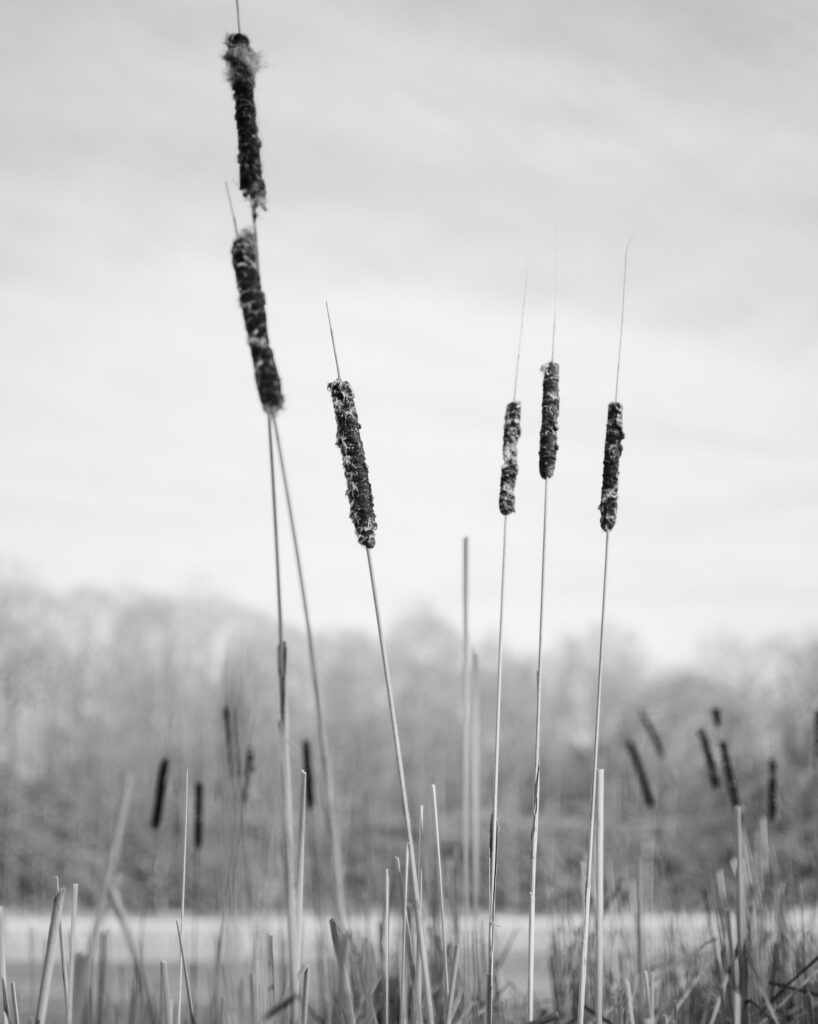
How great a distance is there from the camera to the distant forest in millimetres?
5848

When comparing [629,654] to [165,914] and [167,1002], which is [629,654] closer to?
[165,914]

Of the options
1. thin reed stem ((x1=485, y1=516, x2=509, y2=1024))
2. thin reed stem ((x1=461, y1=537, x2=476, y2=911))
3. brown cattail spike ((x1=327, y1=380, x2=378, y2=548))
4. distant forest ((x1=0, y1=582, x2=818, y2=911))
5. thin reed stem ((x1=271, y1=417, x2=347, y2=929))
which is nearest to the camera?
thin reed stem ((x1=271, y1=417, x2=347, y2=929))

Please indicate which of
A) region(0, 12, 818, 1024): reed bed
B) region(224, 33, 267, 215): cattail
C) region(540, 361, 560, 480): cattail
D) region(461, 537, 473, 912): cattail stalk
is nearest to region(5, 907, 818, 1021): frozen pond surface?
region(0, 12, 818, 1024): reed bed

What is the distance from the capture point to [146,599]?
1703 centimetres

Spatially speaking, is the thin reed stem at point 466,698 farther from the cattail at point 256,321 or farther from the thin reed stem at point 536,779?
the cattail at point 256,321

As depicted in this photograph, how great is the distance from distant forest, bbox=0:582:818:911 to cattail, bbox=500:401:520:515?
0.42m

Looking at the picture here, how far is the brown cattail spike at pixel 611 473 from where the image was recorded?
63.5 inches

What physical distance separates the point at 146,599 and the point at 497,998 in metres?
15.5

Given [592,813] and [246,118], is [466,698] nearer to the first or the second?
[592,813]

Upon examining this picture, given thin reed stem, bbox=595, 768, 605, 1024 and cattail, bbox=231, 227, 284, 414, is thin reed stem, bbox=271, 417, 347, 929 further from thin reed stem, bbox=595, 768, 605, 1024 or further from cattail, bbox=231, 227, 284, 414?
thin reed stem, bbox=595, 768, 605, 1024

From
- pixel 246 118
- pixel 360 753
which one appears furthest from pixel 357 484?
pixel 360 753

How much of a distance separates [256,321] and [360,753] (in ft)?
22.8

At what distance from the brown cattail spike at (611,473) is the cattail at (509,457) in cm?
13

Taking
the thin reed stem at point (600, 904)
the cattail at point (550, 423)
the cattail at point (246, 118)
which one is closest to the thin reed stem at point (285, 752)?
the cattail at point (246, 118)
